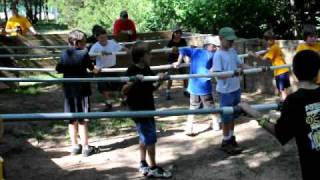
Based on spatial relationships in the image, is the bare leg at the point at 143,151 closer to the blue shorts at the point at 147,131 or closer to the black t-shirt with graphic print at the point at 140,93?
the blue shorts at the point at 147,131

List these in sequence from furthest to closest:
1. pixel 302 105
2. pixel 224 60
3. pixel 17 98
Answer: pixel 17 98, pixel 224 60, pixel 302 105

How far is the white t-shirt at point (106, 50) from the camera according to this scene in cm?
895

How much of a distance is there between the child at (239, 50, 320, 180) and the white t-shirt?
18.9 feet

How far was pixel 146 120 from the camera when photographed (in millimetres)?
5953

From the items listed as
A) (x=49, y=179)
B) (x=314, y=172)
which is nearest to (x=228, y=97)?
(x=49, y=179)

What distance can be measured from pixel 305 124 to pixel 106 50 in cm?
587

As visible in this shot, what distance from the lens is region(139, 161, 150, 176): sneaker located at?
6.10m

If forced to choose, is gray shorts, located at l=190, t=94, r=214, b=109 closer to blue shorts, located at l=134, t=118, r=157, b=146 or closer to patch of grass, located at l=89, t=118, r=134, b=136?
patch of grass, located at l=89, t=118, r=134, b=136

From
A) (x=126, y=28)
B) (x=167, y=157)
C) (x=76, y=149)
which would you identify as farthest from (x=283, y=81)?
(x=126, y=28)

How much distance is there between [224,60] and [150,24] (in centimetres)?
899

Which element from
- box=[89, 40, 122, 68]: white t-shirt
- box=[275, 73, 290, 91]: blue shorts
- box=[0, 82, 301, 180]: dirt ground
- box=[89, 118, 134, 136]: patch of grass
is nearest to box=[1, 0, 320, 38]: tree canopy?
box=[89, 40, 122, 68]: white t-shirt

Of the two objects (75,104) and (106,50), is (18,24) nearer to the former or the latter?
(106,50)

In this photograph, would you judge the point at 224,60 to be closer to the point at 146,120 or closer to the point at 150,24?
the point at 146,120

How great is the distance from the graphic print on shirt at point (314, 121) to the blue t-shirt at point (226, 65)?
10.6ft
